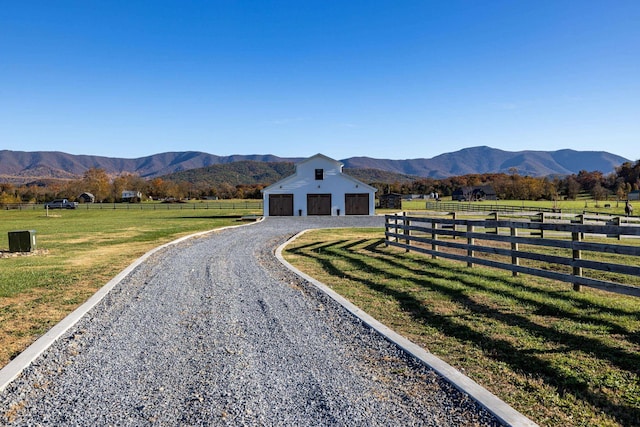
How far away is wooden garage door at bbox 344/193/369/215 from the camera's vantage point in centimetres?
4516

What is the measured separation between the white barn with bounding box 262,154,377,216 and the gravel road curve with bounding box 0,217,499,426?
3572cm

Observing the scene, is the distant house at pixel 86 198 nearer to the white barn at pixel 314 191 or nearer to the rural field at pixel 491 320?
the white barn at pixel 314 191

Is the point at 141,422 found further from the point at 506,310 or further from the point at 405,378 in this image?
the point at 506,310

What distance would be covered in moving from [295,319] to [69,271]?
8.50 metres

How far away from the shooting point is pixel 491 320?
23.1 feet

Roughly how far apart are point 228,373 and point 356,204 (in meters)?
40.7

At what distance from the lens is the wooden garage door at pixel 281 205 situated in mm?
44344

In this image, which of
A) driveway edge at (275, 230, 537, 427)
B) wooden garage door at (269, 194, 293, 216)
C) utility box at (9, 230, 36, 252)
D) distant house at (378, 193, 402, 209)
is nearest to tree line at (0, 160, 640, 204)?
distant house at (378, 193, 402, 209)

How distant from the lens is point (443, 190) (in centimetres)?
15300

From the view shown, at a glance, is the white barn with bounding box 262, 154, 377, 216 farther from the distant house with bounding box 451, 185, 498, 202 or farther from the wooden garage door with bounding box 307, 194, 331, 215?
the distant house with bounding box 451, 185, 498, 202

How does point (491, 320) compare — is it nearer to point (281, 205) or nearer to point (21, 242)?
point (21, 242)

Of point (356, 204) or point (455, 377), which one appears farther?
point (356, 204)

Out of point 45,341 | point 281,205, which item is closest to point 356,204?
point 281,205

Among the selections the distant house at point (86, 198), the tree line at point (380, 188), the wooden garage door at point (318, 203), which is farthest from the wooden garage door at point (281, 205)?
the distant house at point (86, 198)
